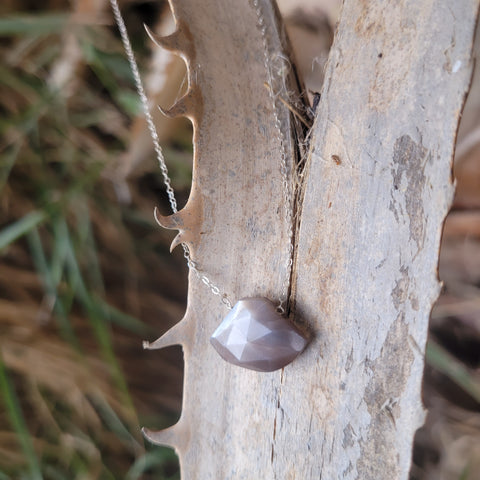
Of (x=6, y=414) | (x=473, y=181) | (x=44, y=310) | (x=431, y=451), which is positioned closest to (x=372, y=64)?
(x=473, y=181)

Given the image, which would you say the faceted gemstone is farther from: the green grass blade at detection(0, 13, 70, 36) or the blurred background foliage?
the green grass blade at detection(0, 13, 70, 36)

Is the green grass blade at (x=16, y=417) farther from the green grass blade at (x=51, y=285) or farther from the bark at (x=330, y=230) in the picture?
the bark at (x=330, y=230)

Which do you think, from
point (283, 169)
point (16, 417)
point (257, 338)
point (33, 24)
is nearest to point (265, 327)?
point (257, 338)

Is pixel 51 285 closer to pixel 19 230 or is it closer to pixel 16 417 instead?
pixel 19 230

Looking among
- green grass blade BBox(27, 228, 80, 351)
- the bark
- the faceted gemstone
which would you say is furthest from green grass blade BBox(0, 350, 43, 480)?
the faceted gemstone

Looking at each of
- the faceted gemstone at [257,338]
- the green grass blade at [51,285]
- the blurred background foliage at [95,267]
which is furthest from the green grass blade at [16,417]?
the faceted gemstone at [257,338]

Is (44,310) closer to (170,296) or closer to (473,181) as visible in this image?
(170,296)
